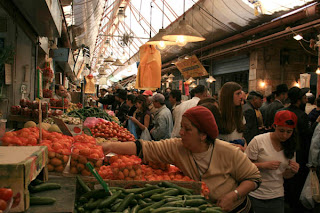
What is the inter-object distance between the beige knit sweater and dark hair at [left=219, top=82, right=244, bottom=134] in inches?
54.3

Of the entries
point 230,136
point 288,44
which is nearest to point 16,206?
point 230,136

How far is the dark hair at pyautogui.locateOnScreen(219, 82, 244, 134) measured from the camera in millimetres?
4078

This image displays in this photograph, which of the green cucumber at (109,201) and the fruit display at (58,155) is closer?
the green cucumber at (109,201)

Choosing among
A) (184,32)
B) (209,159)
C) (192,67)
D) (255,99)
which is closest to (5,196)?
(209,159)

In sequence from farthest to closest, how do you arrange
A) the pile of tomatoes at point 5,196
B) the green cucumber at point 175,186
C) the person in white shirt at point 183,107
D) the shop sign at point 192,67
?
the shop sign at point 192,67 < the person in white shirt at point 183,107 < the green cucumber at point 175,186 < the pile of tomatoes at point 5,196

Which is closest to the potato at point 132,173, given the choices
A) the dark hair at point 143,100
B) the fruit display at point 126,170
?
the fruit display at point 126,170

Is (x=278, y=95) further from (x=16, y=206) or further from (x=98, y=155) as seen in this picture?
(x=16, y=206)

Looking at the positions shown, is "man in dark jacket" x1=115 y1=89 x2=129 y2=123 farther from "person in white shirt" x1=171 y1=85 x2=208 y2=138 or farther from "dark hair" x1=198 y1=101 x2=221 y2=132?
"dark hair" x1=198 y1=101 x2=221 y2=132

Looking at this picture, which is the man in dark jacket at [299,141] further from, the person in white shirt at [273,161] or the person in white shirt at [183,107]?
the person in white shirt at [273,161]

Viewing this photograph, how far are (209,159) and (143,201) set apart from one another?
788 millimetres

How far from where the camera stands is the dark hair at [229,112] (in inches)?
161

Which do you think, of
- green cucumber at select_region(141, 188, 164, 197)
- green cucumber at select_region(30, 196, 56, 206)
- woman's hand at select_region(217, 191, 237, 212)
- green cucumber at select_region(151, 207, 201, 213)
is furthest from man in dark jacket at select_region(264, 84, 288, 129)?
green cucumber at select_region(30, 196, 56, 206)

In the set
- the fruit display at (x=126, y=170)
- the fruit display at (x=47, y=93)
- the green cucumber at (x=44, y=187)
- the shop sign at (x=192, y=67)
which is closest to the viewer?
the green cucumber at (x=44, y=187)

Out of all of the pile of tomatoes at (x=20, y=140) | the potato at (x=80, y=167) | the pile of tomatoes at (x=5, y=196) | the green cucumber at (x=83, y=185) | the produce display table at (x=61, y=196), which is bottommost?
the green cucumber at (x=83, y=185)
